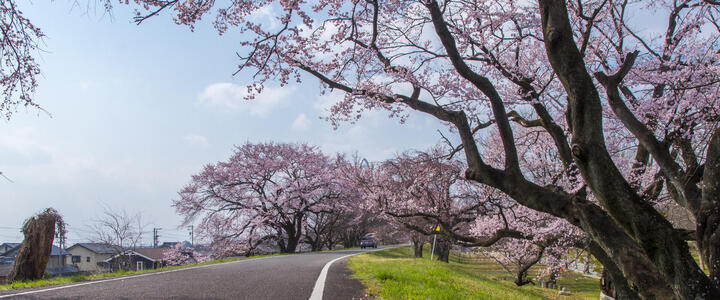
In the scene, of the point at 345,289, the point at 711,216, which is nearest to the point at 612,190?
the point at 711,216

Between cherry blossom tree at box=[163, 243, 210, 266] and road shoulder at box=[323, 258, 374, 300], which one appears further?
cherry blossom tree at box=[163, 243, 210, 266]

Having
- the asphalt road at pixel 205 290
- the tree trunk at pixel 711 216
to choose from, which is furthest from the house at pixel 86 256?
the tree trunk at pixel 711 216

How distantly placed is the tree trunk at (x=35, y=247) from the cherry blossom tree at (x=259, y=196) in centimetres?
2218

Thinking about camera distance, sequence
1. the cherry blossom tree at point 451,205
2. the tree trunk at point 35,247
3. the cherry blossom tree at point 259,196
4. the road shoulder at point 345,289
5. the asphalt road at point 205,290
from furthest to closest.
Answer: the cherry blossom tree at point 259,196, the cherry blossom tree at point 451,205, the tree trunk at point 35,247, the road shoulder at point 345,289, the asphalt road at point 205,290

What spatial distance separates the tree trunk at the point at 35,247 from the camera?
9.44 meters

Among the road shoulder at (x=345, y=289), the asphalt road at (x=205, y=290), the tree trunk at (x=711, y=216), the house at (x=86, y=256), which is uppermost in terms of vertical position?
the tree trunk at (x=711, y=216)

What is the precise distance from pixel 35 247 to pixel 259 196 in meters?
23.1

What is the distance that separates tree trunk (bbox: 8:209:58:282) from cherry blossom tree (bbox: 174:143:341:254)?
22180 millimetres

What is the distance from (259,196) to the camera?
32.8 m

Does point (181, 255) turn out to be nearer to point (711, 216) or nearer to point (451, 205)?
point (451, 205)

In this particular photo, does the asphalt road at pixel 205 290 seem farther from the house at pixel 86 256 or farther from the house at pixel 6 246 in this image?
the house at pixel 6 246

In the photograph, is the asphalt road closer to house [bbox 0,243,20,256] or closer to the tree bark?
the tree bark

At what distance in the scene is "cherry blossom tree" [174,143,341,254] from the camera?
3212cm

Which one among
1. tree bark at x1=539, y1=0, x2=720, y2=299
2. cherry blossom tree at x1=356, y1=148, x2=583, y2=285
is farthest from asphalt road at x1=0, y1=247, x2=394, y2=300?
cherry blossom tree at x1=356, y1=148, x2=583, y2=285
